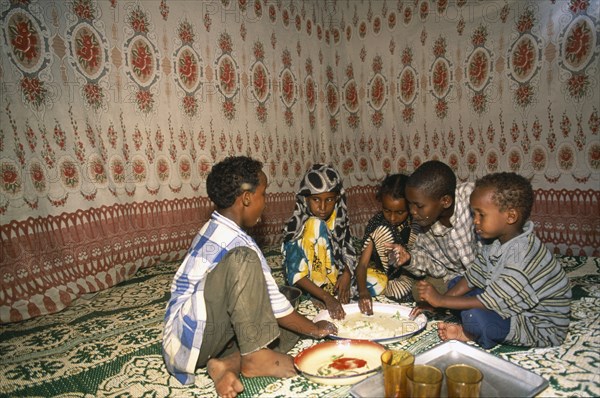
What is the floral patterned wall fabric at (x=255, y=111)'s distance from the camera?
286cm

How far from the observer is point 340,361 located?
1.78 m

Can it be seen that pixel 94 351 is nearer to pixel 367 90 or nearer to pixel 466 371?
pixel 466 371

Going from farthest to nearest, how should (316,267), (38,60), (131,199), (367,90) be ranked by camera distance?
(367,90), (131,199), (38,60), (316,267)

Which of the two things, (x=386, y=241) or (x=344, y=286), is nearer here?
(x=344, y=286)

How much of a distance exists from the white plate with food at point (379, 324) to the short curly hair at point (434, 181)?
2.27ft

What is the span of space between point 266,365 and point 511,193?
4.43ft

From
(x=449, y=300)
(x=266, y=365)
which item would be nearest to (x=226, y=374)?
(x=266, y=365)

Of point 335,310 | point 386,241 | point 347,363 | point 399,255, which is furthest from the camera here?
point 386,241

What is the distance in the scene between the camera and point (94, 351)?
7.09 ft

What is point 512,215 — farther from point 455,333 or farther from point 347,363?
point 347,363

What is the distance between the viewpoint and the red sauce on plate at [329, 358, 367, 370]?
172 centimetres

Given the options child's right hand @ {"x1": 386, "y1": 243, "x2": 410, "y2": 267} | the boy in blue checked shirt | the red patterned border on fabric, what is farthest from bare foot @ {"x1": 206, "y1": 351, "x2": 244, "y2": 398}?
the red patterned border on fabric

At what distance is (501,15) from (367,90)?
153 centimetres

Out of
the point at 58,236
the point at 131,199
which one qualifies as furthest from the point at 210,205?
the point at 58,236
